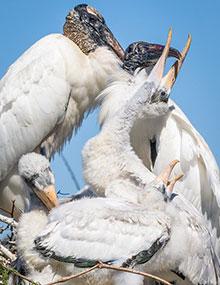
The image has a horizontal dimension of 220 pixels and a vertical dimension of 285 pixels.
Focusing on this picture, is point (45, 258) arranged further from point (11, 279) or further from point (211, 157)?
point (211, 157)

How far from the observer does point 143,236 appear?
5.79m

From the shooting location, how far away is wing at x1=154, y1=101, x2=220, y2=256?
736 cm

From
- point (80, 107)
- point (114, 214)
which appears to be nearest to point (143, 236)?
point (114, 214)

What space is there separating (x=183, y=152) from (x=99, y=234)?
1.74 m

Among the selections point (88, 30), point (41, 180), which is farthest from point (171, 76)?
point (88, 30)

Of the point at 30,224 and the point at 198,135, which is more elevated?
the point at 30,224

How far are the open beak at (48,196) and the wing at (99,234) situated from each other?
0.16m

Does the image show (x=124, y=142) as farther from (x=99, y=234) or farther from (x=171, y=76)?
(x=99, y=234)

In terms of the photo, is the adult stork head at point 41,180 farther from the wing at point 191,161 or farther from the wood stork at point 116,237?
the wing at point 191,161

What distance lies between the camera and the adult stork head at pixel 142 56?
775cm

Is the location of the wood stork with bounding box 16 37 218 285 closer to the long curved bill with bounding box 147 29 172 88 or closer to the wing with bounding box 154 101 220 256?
the long curved bill with bounding box 147 29 172 88

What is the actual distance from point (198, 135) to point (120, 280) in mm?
1951

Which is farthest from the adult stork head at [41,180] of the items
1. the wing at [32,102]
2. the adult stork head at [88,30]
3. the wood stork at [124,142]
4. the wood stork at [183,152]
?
the adult stork head at [88,30]

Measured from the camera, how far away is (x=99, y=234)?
578cm
